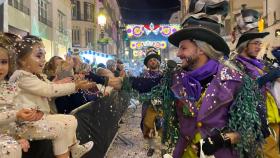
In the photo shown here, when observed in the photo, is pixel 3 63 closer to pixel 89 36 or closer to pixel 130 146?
pixel 130 146

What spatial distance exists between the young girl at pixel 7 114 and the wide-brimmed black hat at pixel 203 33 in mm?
1251

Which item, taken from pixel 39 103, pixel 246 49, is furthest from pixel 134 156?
pixel 39 103

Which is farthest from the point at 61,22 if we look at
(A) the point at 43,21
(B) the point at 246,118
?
(B) the point at 246,118

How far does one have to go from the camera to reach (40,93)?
387 centimetres

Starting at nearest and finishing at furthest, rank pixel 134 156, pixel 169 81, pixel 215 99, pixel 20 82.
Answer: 1. pixel 215 99
2. pixel 169 81
3. pixel 20 82
4. pixel 134 156

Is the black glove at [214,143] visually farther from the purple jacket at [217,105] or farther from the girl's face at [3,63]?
the girl's face at [3,63]

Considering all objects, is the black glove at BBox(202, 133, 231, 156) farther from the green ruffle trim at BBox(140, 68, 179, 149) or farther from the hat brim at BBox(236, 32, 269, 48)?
the hat brim at BBox(236, 32, 269, 48)

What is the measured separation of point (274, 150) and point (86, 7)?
4347cm

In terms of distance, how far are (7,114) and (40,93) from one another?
86 cm

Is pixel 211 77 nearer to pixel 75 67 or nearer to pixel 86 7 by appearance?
pixel 75 67

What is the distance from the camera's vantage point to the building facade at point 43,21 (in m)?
13.2

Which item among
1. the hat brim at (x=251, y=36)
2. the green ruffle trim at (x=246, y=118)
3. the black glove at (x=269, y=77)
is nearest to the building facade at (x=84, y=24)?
the hat brim at (x=251, y=36)

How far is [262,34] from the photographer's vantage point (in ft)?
16.7

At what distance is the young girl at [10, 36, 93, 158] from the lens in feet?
11.9
